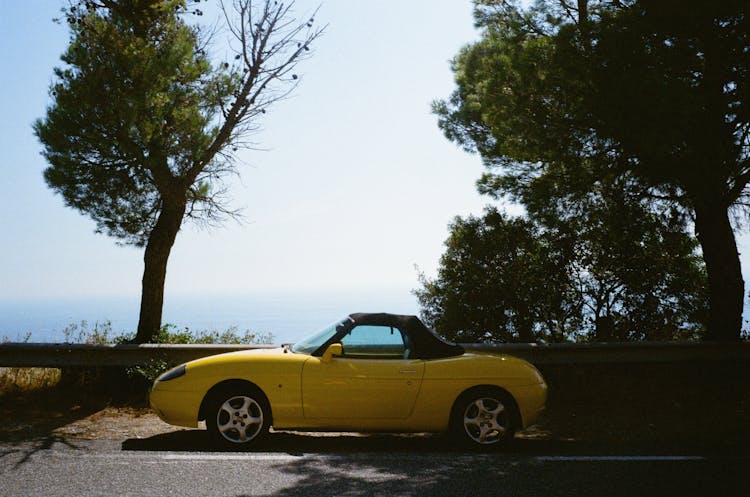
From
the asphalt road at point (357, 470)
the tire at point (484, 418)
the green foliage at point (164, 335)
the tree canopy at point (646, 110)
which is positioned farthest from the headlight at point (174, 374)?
the tree canopy at point (646, 110)

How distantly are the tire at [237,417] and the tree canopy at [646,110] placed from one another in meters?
5.87

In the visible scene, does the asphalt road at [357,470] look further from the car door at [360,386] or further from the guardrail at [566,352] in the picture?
the guardrail at [566,352]

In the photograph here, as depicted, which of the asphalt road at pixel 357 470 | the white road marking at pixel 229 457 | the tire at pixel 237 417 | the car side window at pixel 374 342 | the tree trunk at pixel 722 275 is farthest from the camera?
the tree trunk at pixel 722 275

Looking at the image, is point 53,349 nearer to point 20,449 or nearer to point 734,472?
point 20,449

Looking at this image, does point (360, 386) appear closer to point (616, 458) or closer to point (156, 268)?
point (616, 458)

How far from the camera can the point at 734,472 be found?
17.5 ft

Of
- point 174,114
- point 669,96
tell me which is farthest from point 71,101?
point 669,96

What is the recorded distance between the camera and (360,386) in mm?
6441

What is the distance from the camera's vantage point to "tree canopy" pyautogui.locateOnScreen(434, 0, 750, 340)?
340 inches

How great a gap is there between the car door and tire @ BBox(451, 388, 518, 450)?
0.55 metres

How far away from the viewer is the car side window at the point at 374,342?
6.69m

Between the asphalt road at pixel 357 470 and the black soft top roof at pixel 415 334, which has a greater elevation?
the black soft top roof at pixel 415 334

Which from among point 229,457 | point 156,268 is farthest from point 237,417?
point 156,268

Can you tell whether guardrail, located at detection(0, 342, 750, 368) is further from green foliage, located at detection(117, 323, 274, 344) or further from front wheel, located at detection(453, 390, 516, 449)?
front wheel, located at detection(453, 390, 516, 449)
